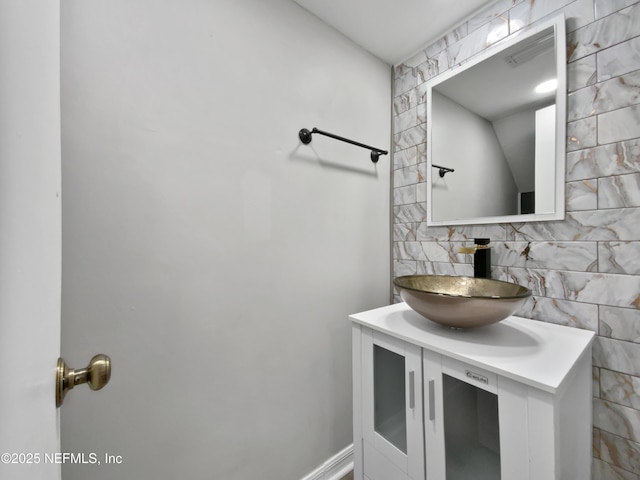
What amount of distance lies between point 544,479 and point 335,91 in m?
1.53

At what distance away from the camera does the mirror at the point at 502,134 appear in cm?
96

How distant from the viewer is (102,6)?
74 cm

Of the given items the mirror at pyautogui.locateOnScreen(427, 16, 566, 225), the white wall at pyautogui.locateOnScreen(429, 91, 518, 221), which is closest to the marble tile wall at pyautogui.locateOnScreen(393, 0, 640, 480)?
the mirror at pyautogui.locateOnScreen(427, 16, 566, 225)

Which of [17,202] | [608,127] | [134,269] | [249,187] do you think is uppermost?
[608,127]

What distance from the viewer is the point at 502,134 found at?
1.13 metres

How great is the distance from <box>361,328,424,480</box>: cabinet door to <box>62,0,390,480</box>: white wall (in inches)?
12.1

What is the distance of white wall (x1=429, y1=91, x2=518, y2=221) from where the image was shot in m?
1.12

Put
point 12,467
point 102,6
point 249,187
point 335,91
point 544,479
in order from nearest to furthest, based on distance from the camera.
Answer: point 12,467 → point 544,479 → point 102,6 → point 249,187 → point 335,91

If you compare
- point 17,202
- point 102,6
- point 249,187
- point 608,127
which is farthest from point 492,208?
point 102,6

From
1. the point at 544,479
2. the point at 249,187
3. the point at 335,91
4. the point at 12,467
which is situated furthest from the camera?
the point at 335,91

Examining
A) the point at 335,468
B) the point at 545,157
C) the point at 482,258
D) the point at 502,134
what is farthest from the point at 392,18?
the point at 335,468

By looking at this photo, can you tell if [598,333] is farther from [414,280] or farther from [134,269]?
[134,269]

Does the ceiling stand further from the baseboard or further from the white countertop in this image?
the baseboard

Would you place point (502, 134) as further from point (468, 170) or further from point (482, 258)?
point (482, 258)
